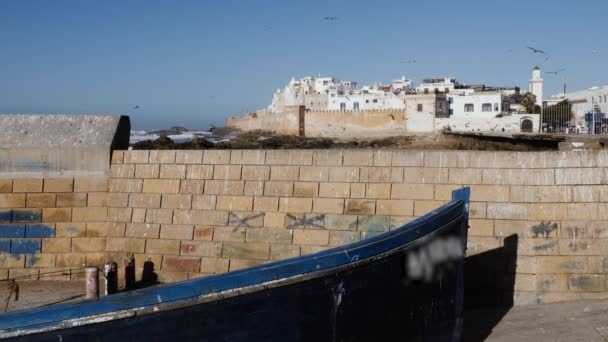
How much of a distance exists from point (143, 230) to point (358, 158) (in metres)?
3.44

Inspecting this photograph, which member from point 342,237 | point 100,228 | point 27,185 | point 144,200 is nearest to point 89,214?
point 100,228

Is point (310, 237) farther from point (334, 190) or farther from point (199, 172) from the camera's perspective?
point (199, 172)

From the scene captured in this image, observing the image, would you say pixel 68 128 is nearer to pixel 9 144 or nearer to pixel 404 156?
pixel 9 144

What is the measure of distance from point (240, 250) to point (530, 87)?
70894 millimetres

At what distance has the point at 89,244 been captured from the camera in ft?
30.8

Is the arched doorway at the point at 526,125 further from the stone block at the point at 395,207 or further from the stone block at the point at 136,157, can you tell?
the stone block at the point at 136,157

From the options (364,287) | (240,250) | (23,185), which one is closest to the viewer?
(364,287)

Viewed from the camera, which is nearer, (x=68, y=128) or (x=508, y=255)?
(x=508, y=255)

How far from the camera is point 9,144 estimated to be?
9.65m

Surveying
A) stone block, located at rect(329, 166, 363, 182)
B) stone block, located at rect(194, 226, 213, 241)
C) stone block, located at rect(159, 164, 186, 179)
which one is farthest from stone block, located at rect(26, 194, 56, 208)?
stone block, located at rect(329, 166, 363, 182)

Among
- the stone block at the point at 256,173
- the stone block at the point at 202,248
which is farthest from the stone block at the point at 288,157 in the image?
the stone block at the point at 202,248

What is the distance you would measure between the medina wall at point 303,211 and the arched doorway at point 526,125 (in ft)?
152

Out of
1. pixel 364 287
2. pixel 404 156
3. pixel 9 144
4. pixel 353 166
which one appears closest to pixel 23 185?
pixel 9 144

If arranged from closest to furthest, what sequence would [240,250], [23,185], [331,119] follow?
[240,250] < [23,185] < [331,119]
